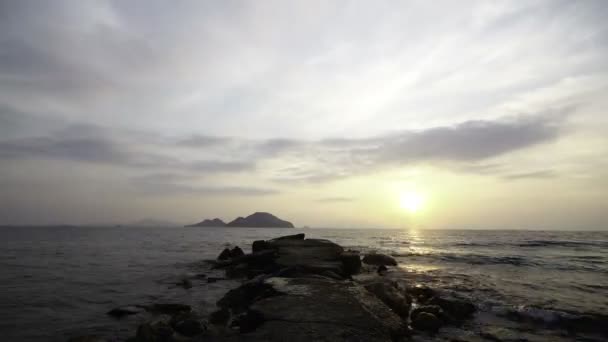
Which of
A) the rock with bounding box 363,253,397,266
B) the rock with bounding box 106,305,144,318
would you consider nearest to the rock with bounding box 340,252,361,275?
the rock with bounding box 363,253,397,266

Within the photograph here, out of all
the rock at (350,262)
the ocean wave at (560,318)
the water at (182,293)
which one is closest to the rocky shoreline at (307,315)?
the water at (182,293)

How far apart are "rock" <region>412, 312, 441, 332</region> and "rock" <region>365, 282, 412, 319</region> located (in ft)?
2.32

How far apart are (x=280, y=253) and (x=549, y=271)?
1579 cm

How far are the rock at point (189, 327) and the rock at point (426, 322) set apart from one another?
5554mm

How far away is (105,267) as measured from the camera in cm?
2064

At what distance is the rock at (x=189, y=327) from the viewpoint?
777cm

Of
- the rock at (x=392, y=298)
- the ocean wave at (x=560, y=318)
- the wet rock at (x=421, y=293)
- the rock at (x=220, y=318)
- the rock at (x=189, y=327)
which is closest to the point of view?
the rock at (x=189, y=327)

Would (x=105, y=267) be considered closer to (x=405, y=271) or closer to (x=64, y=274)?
(x=64, y=274)

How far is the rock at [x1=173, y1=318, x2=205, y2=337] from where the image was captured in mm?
7768

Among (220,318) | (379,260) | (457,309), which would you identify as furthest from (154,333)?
(379,260)

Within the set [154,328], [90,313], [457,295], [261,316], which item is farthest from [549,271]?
[90,313]

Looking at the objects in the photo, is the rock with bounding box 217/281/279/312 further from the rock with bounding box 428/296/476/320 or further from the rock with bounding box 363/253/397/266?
the rock with bounding box 363/253/397/266

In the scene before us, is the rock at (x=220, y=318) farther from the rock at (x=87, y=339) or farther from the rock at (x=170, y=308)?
the rock at (x=87, y=339)

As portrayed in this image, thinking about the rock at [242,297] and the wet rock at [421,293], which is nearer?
the rock at [242,297]
